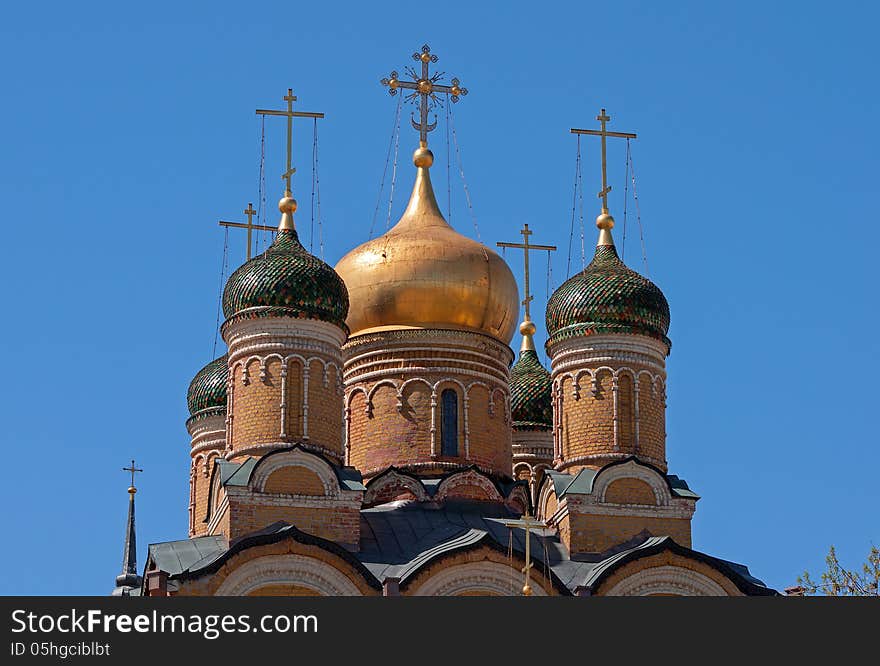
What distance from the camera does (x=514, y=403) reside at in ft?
124

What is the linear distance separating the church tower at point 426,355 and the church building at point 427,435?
31 millimetres

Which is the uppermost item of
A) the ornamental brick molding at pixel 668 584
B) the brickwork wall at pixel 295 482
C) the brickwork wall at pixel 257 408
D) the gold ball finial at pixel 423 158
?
the gold ball finial at pixel 423 158

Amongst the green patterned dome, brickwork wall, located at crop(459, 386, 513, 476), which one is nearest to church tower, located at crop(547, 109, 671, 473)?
brickwork wall, located at crop(459, 386, 513, 476)

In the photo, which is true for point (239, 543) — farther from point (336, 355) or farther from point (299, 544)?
point (336, 355)

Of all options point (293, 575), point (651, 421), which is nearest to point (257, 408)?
point (293, 575)

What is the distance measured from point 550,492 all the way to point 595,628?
34.6 ft

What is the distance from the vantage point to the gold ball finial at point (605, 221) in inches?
1341

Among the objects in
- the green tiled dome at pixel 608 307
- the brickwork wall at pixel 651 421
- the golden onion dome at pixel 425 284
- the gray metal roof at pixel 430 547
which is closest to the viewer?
the gray metal roof at pixel 430 547

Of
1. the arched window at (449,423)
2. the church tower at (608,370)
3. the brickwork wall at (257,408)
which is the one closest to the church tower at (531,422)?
the arched window at (449,423)

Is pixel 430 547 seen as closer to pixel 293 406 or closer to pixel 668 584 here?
pixel 293 406

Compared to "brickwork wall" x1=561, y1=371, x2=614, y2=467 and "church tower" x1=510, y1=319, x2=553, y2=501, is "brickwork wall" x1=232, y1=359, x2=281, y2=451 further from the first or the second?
"church tower" x1=510, y1=319, x2=553, y2=501

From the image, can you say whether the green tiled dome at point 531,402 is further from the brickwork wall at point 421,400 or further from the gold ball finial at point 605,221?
the gold ball finial at point 605,221

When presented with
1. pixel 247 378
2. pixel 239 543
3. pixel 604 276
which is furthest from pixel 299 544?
pixel 604 276

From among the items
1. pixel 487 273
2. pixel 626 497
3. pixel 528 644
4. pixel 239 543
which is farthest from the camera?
pixel 487 273
